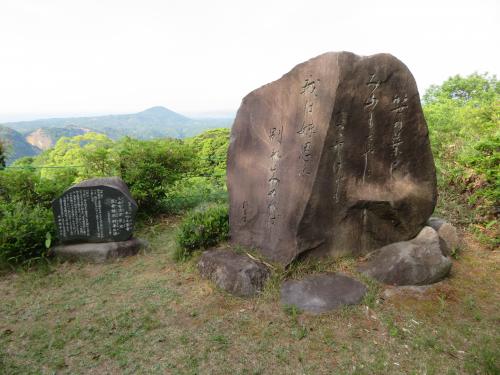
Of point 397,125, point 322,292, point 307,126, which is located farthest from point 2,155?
point 397,125

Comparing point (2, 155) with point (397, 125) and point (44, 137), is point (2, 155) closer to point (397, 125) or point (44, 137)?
point (397, 125)

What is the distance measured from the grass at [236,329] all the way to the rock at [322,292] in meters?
0.10

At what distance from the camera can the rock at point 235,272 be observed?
3.93 meters

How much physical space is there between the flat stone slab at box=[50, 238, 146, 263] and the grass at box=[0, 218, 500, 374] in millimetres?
634

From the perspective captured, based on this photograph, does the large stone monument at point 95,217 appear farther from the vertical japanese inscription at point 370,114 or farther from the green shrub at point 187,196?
the vertical japanese inscription at point 370,114

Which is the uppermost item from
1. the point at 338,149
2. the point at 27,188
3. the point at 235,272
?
the point at 338,149

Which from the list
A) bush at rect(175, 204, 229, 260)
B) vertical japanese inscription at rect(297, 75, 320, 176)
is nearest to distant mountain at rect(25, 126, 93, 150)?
bush at rect(175, 204, 229, 260)

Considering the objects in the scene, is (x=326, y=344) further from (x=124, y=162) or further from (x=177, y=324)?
(x=124, y=162)

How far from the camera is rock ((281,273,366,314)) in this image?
3.62 m

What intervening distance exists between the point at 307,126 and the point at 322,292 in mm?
1986

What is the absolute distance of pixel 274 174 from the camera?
14.5ft

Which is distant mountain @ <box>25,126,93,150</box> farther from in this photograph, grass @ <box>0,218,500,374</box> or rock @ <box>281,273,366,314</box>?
rock @ <box>281,273,366,314</box>

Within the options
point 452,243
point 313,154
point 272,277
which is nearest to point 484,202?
point 452,243

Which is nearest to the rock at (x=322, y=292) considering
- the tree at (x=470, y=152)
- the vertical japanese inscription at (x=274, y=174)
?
the vertical japanese inscription at (x=274, y=174)
